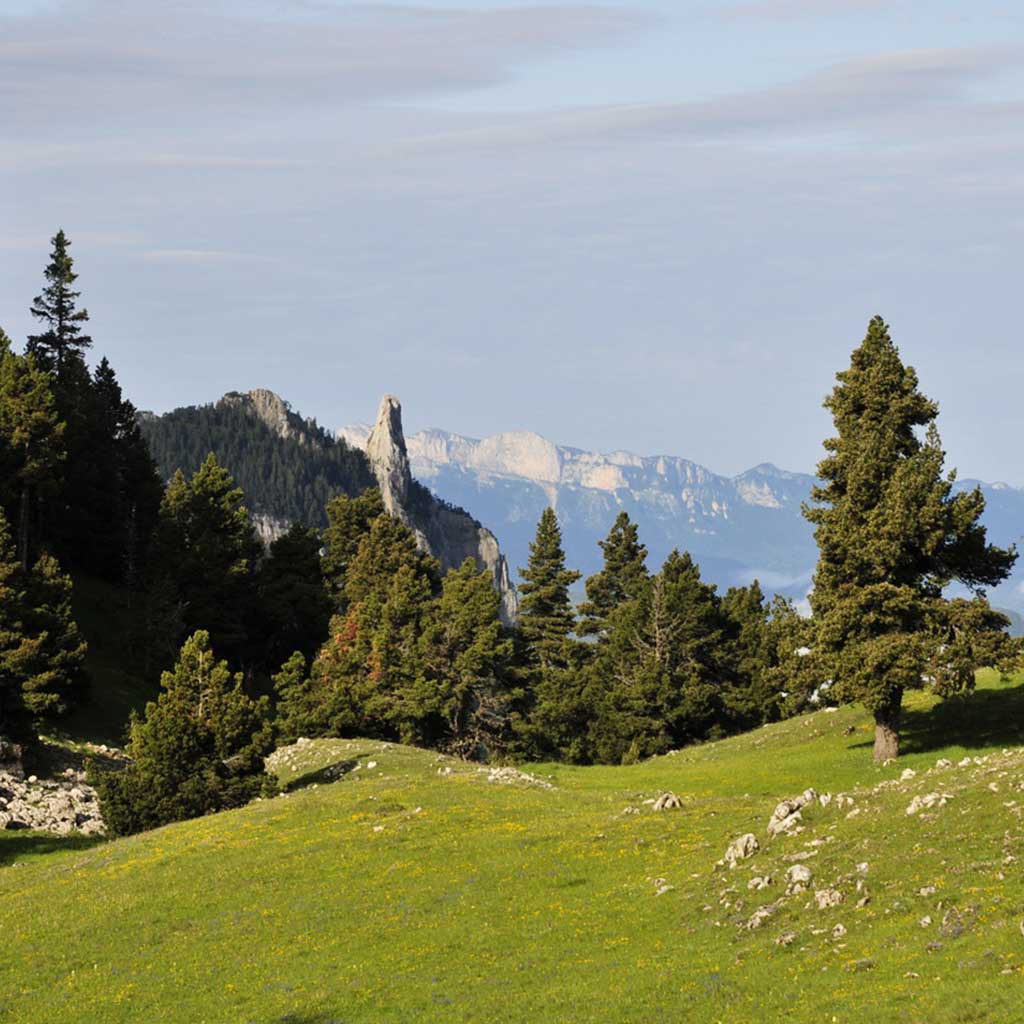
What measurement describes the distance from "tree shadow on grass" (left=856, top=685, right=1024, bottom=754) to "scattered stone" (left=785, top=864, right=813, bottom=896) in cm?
2811

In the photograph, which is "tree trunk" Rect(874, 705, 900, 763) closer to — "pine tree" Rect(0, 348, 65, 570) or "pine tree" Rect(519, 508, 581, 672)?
"pine tree" Rect(519, 508, 581, 672)

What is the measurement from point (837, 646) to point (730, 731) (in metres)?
49.3

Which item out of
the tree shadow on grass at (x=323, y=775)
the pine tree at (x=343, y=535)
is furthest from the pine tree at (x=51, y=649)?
the pine tree at (x=343, y=535)

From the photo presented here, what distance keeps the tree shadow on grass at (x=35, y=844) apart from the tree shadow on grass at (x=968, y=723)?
3996 centimetres

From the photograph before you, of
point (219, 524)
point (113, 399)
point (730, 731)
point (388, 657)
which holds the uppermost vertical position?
point (113, 399)

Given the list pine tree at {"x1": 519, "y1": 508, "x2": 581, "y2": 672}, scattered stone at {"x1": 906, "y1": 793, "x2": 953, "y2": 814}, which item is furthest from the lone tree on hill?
pine tree at {"x1": 519, "y1": 508, "x2": 581, "y2": 672}

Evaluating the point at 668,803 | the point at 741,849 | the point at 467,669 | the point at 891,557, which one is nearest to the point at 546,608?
the point at 467,669

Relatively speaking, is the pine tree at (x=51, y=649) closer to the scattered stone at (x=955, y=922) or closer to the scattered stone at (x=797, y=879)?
the scattered stone at (x=797, y=879)

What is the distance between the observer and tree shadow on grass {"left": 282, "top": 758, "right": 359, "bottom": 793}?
6788 cm

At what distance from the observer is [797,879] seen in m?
33.5

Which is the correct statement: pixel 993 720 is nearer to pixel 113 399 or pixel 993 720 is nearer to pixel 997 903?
pixel 997 903

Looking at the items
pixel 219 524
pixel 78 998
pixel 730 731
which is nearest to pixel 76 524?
pixel 219 524

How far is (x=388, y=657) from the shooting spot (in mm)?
95625

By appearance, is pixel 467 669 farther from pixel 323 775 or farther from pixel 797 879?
pixel 797 879
